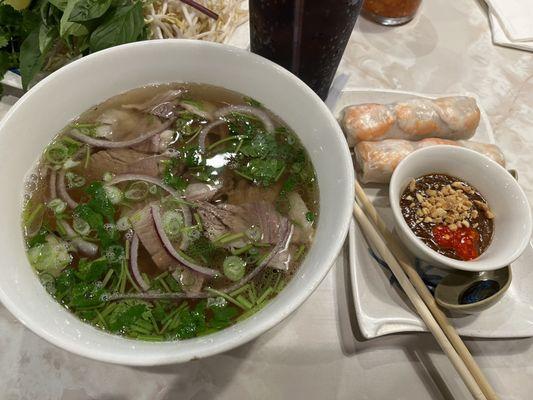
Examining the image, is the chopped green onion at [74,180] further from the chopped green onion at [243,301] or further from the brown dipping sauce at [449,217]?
the brown dipping sauce at [449,217]

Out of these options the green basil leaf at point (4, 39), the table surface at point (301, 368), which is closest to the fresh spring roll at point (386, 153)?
the table surface at point (301, 368)

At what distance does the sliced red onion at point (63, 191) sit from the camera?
1.33 m

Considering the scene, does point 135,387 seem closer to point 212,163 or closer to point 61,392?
point 61,392

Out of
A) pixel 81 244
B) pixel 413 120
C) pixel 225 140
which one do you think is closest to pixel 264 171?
pixel 225 140

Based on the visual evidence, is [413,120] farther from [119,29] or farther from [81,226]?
[81,226]

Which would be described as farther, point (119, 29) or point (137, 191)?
point (119, 29)

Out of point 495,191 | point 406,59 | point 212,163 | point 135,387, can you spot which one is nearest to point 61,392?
point 135,387

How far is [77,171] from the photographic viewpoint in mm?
1394

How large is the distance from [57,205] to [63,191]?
6 centimetres

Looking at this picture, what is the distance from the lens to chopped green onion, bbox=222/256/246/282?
1227 mm

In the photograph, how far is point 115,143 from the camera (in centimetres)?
145

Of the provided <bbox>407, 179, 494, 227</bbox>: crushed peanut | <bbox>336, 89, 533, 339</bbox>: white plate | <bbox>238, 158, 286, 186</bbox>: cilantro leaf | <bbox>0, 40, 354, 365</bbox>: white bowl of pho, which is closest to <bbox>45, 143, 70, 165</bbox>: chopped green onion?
<bbox>0, 40, 354, 365</bbox>: white bowl of pho

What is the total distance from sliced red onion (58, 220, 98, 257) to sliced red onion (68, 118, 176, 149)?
32 cm

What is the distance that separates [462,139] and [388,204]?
0.55 m
